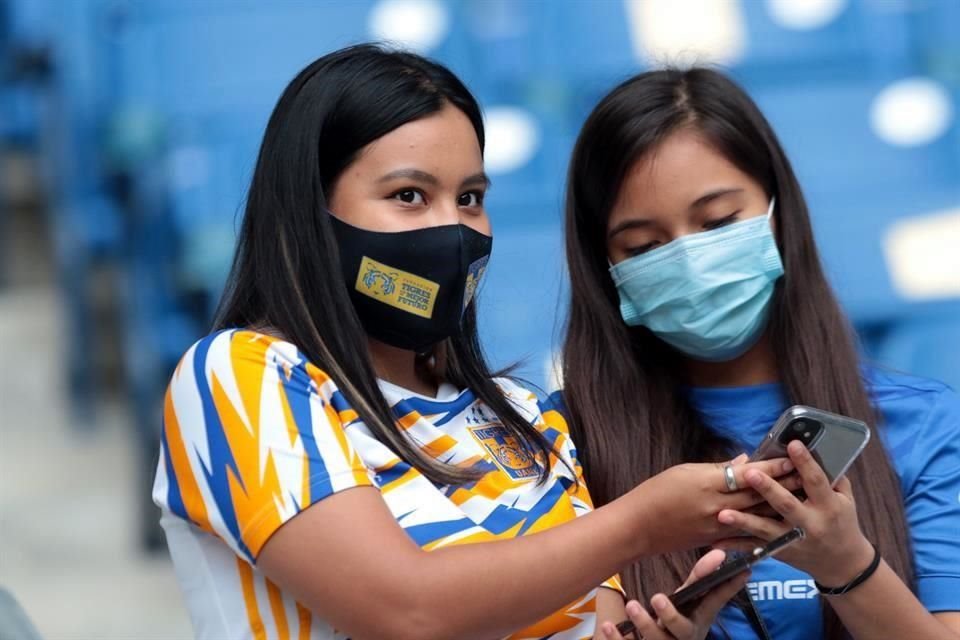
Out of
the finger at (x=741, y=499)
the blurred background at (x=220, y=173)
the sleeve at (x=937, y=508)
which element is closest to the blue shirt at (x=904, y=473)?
the sleeve at (x=937, y=508)

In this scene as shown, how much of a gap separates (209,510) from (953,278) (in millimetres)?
2636

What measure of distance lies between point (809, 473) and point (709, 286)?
0.53 metres

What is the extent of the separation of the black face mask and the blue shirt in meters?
0.60

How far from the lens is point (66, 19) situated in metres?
3.86

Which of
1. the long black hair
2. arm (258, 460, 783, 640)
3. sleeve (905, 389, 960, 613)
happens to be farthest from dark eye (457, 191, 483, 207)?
sleeve (905, 389, 960, 613)

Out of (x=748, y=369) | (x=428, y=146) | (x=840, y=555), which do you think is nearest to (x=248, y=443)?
(x=428, y=146)

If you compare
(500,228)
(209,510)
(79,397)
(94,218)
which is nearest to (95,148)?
(94,218)

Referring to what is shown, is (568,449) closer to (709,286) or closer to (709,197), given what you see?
(709,286)

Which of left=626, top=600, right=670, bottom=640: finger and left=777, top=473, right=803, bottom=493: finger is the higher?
left=777, top=473, right=803, bottom=493: finger

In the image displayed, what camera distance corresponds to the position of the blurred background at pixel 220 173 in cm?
333

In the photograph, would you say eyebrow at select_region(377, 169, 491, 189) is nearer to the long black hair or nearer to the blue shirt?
the long black hair

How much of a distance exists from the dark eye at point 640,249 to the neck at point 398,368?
1.54ft

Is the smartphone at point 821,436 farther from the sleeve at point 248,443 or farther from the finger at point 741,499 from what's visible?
the sleeve at point 248,443

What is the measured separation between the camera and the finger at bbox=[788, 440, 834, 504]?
1.46 metres
